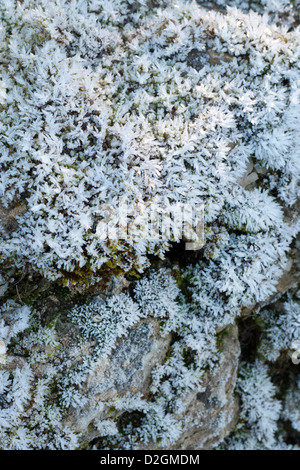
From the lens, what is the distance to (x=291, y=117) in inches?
191

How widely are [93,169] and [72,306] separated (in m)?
1.72

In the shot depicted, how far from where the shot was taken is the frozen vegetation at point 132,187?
4328 mm

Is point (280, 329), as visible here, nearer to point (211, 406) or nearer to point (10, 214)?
point (211, 406)

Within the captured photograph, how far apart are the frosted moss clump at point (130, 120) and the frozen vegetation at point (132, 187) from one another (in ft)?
0.06

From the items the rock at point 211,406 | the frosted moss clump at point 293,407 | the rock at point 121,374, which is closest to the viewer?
the rock at point 121,374

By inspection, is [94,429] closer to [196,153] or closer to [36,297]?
[36,297]

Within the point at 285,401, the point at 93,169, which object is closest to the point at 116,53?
the point at 93,169

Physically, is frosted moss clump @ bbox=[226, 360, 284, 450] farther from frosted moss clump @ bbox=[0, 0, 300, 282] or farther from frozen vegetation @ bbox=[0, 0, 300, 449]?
frosted moss clump @ bbox=[0, 0, 300, 282]

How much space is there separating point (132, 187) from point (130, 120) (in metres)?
0.87

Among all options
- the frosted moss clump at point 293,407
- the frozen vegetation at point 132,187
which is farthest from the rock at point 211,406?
the frosted moss clump at point 293,407

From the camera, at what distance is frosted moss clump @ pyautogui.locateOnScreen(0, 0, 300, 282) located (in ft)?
14.1

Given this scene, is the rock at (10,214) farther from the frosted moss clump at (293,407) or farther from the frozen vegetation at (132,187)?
the frosted moss clump at (293,407)

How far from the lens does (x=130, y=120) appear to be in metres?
4.59

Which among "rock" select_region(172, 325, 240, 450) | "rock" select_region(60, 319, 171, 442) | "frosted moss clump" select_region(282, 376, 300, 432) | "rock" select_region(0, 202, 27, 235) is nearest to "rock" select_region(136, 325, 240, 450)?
"rock" select_region(172, 325, 240, 450)
